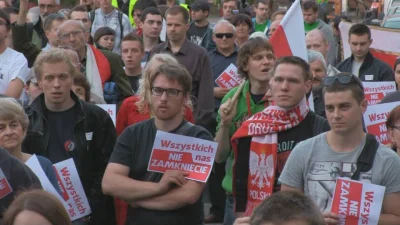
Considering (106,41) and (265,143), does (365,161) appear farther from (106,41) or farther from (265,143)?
(106,41)

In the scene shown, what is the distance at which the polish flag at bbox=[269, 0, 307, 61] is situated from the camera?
779 centimetres

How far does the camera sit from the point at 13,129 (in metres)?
5.93

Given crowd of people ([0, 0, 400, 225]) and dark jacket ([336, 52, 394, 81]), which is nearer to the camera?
crowd of people ([0, 0, 400, 225])

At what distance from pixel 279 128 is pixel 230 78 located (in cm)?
396

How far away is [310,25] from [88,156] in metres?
8.15

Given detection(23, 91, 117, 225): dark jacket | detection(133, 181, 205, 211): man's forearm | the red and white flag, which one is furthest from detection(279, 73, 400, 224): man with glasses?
the red and white flag

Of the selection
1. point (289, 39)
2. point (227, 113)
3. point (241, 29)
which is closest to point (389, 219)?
point (227, 113)

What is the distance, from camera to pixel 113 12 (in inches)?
555

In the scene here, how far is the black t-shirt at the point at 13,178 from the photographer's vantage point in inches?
200

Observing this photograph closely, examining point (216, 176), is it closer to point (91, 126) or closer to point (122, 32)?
point (91, 126)

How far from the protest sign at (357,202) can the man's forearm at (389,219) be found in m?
0.04

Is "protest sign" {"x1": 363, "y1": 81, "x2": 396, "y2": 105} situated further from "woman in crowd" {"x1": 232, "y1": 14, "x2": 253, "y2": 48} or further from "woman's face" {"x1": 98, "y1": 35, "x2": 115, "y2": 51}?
"woman in crowd" {"x1": 232, "y1": 14, "x2": 253, "y2": 48}

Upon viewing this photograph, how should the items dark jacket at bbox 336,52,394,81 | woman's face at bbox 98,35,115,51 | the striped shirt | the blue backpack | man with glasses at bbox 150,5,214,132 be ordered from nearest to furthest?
1. the blue backpack
2. man with glasses at bbox 150,5,214,132
3. dark jacket at bbox 336,52,394,81
4. woman's face at bbox 98,35,115,51
5. the striped shirt

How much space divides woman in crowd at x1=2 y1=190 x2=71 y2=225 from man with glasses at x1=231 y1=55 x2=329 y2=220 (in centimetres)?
245
